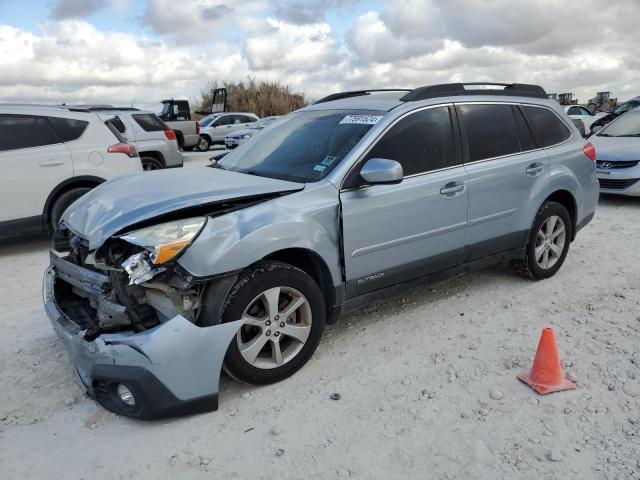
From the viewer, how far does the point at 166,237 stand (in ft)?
9.77

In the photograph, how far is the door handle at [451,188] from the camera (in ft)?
13.5

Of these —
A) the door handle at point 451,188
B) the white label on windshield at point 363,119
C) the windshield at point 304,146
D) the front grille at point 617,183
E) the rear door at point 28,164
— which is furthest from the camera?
the front grille at point 617,183

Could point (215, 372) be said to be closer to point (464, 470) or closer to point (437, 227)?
point (464, 470)

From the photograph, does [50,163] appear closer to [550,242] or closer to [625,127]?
[550,242]

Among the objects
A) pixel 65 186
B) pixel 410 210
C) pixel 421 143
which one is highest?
pixel 421 143

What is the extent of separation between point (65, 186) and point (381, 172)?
4.75 metres

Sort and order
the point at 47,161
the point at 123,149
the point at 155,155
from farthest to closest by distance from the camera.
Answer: the point at 155,155 → the point at 123,149 → the point at 47,161

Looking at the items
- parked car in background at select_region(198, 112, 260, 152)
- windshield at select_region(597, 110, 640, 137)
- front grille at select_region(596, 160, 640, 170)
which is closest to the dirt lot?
front grille at select_region(596, 160, 640, 170)

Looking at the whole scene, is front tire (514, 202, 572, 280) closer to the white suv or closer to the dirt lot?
the dirt lot

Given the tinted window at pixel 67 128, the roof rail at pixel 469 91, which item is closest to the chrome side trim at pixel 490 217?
the roof rail at pixel 469 91

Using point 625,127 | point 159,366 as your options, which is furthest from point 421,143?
point 625,127

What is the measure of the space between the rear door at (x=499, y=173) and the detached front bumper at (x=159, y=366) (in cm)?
230

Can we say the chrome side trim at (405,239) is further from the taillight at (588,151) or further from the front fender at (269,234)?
the taillight at (588,151)

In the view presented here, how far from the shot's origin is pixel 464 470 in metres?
2.59
